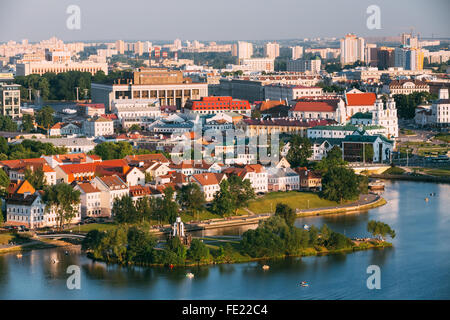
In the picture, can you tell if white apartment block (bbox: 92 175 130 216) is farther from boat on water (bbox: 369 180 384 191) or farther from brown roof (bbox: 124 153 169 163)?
boat on water (bbox: 369 180 384 191)

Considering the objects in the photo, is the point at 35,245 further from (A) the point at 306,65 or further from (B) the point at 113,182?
(A) the point at 306,65

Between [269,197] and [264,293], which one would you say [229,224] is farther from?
[264,293]

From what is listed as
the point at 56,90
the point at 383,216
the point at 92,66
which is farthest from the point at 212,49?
the point at 383,216

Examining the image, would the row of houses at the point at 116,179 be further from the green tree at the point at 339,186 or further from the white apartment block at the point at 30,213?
the green tree at the point at 339,186

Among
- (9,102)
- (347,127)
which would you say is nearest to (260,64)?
(9,102)

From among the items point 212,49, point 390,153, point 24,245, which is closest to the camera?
point 24,245
